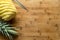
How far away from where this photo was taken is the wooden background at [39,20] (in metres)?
1.23

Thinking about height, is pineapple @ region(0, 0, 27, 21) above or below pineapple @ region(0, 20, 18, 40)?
above

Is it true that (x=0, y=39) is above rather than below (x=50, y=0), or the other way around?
below

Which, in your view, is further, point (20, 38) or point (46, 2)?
point (46, 2)

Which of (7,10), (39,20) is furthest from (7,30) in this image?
(39,20)

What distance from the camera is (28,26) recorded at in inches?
48.7

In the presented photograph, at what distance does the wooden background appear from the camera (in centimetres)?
123

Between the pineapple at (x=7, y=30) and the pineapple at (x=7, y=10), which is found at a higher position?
the pineapple at (x=7, y=10)

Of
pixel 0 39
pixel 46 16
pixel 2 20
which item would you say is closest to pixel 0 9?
pixel 2 20

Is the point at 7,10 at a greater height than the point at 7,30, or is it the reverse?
the point at 7,10

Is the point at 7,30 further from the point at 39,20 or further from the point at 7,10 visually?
the point at 39,20

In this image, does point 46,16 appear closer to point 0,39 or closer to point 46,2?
point 46,2

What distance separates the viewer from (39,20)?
4.13 ft

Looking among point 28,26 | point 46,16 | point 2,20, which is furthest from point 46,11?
point 2,20

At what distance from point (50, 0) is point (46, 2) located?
3 cm
